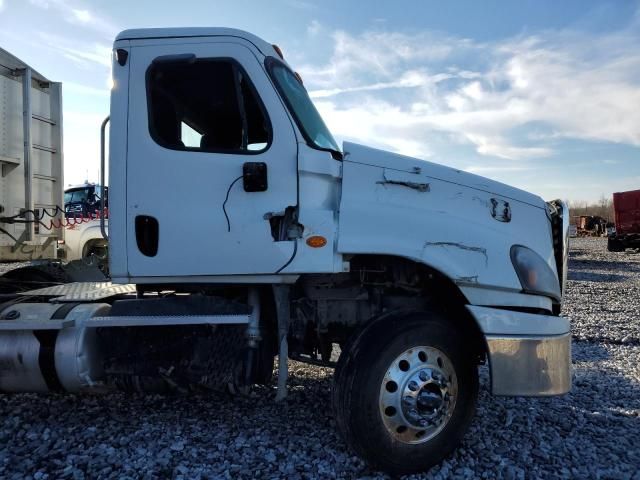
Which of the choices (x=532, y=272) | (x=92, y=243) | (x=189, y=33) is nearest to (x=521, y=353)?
(x=532, y=272)

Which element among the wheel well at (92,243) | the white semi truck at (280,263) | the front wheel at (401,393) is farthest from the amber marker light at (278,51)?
the wheel well at (92,243)

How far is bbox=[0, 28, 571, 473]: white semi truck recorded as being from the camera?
3.15 metres

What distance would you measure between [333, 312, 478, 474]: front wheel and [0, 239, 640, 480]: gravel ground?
0.21m

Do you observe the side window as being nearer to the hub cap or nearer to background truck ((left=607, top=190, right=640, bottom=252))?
the hub cap

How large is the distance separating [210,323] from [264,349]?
48 cm

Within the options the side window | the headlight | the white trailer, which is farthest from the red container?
the side window

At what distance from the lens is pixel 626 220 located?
2586 cm

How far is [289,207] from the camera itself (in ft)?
10.4

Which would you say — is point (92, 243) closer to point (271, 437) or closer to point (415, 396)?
point (271, 437)

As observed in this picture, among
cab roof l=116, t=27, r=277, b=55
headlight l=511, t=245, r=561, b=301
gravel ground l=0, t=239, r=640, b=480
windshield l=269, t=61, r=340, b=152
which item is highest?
cab roof l=116, t=27, r=277, b=55

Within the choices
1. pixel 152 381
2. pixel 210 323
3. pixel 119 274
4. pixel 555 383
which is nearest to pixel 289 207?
pixel 210 323

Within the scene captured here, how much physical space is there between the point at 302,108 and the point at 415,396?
198 centimetres

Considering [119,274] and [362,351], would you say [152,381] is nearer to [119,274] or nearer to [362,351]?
[119,274]

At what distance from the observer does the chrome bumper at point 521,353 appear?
3.25 m
